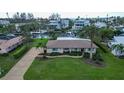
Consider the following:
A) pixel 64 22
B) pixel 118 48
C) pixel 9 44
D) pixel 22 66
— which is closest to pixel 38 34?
pixel 9 44

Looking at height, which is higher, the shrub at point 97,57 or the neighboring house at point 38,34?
the neighboring house at point 38,34

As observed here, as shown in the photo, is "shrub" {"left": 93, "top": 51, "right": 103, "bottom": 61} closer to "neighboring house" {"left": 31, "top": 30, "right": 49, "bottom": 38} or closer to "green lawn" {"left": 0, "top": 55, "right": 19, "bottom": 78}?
"neighboring house" {"left": 31, "top": 30, "right": 49, "bottom": 38}

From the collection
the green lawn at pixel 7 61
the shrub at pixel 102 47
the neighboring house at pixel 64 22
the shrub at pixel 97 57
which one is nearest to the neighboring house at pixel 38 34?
the green lawn at pixel 7 61

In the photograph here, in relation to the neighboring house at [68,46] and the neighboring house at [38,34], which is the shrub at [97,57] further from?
the neighboring house at [38,34]

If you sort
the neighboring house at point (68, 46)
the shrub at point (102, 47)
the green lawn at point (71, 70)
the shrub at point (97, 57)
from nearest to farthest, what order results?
the green lawn at point (71, 70), the shrub at point (97, 57), the shrub at point (102, 47), the neighboring house at point (68, 46)

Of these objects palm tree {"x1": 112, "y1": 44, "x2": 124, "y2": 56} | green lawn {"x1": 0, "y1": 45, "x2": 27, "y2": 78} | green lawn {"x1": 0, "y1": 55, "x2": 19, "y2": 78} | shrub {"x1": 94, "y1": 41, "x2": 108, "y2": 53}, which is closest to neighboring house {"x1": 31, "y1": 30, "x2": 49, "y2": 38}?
green lawn {"x1": 0, "y1": 45, "x2": 27, "y2": 78}

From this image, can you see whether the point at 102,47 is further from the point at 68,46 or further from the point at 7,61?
the point at 7,61
